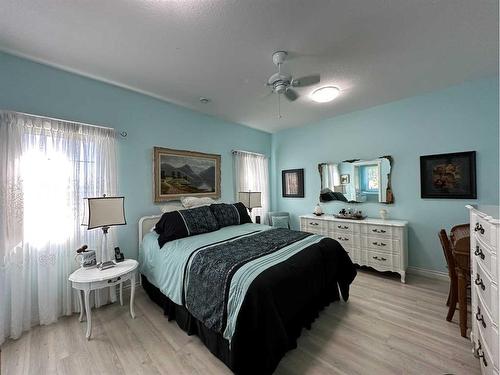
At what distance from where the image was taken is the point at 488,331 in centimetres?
128

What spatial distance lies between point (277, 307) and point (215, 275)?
0.56 metres

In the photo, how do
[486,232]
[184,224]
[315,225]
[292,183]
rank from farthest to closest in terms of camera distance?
[292,183]
[315,225]
[184,224]
[486,232]

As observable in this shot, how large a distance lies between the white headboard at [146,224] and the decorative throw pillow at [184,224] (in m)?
0.27

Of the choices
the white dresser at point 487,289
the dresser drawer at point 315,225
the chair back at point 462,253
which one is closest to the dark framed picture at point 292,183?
the dresser drawer at point 315,225

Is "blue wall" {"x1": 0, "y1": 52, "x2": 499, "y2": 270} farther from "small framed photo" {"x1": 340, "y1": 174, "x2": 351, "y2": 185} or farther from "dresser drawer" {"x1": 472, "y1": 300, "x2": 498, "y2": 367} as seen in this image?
"dresser drawer" {"x1": 472, "y1": 300, "x2": 498, "y2": 367}

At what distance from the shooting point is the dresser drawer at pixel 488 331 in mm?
1134

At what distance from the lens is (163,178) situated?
322 centimetres

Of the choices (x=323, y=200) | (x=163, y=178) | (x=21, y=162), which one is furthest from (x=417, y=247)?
→ (x=21, y=162)

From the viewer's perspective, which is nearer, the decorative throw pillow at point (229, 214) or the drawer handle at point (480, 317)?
the drawer handle at point (480, 317)

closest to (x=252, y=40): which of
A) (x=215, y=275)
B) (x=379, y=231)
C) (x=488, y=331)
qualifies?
(x=215, y=275)

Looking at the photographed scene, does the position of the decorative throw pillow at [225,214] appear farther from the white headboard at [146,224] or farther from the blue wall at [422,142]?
the blue wall at [422,142]

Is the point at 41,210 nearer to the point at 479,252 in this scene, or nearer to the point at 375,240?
the point at 479,252

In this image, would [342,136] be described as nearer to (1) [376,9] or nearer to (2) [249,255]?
(1) [376,9]

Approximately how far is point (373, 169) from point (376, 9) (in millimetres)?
2604
